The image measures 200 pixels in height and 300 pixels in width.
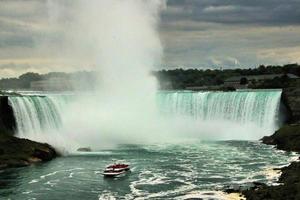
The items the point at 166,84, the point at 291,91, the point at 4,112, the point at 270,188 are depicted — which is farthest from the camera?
the point at 166,84

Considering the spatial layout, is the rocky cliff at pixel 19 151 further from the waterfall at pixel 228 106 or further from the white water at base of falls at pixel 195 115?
the waterfall at pixel 228 106

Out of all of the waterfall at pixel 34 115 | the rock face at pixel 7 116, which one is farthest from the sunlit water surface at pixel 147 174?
the rock face at pixel 7 116

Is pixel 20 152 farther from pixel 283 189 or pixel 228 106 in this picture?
pixel 228 106

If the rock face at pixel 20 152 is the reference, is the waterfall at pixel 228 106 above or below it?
above

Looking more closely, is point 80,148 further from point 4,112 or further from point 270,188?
point 270,188

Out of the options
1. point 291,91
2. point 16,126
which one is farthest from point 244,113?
point 16,126

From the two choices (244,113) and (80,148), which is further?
(244,113)
